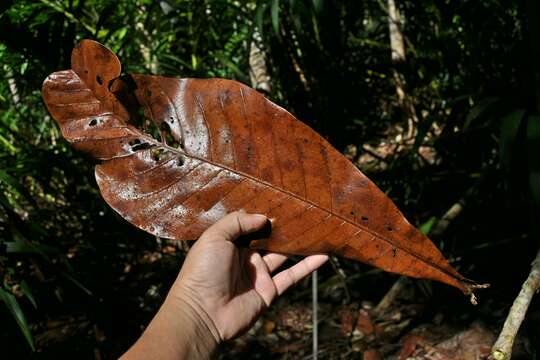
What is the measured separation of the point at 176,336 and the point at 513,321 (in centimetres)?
58

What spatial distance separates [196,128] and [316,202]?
0.19 metres

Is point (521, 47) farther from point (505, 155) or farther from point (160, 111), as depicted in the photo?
point (160, 111)

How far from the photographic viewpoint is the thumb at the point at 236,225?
25.6 inches

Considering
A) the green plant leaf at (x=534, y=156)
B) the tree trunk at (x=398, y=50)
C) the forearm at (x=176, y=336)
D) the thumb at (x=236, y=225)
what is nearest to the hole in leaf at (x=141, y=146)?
the thumb at (x=236, y=225)

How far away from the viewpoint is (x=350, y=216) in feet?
1.99

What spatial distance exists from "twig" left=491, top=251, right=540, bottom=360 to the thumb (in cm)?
32

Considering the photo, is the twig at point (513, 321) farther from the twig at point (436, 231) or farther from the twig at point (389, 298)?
the twig at point (389, 298)

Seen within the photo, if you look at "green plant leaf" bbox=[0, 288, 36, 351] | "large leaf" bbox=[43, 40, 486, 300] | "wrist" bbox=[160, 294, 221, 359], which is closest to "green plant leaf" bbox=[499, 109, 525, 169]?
"large leaf" bbox=[43, 40, 486, 300]

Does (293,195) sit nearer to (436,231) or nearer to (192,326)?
(192,326)

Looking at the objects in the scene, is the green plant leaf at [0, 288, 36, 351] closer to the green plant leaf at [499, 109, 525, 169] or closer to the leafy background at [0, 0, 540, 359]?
the leafy background at [0, 0, 540, 359]

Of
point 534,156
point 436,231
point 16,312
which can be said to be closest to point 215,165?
point 534,156

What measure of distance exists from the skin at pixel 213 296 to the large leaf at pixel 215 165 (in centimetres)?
8

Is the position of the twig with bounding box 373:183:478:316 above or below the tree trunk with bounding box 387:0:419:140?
below

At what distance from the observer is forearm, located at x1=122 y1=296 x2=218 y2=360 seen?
2.62 ft
